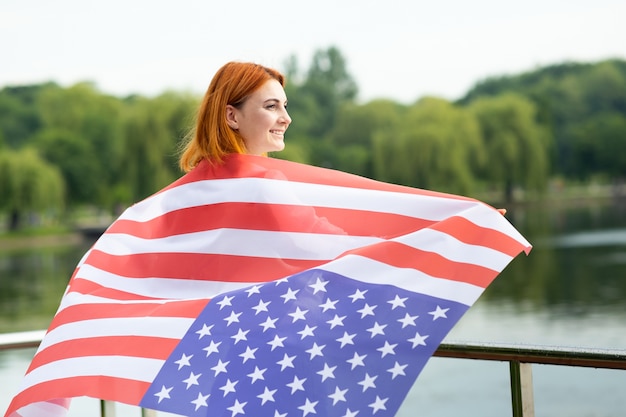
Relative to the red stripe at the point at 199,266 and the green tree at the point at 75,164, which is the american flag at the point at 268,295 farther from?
the green tree at the point at 75,164

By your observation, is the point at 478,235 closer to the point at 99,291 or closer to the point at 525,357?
the point at 525,357

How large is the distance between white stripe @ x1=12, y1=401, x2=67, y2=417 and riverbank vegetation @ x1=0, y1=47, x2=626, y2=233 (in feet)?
71.2

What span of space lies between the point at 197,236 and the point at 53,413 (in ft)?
1.64

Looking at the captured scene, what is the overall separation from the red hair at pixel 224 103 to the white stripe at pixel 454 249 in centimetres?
51

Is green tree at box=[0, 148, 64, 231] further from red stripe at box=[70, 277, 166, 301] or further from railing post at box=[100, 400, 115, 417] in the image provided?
red stripe at box=[70, 277, 166, 301]

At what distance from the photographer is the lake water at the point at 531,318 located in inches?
82.6

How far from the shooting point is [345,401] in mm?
1706

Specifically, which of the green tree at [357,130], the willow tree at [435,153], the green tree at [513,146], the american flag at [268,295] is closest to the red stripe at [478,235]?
the american flag at [268,295]

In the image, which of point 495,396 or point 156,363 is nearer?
point 156,363

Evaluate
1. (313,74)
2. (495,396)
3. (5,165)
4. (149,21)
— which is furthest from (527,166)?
(313,74)

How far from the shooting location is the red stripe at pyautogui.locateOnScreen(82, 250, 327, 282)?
1956mm

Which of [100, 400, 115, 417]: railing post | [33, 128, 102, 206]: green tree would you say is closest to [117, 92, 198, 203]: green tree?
[33, 128, 102, 206]: green tree

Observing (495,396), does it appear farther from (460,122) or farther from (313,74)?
(313,74)

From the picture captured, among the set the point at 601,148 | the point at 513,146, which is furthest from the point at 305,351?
the point at 601,148
